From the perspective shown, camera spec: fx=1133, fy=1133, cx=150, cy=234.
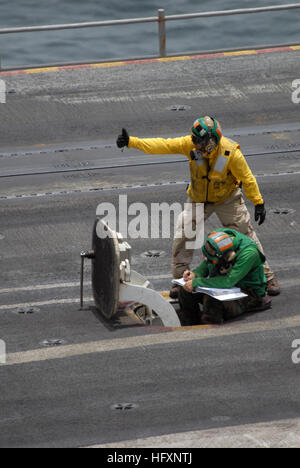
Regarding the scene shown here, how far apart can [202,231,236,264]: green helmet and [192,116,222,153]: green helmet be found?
100cm

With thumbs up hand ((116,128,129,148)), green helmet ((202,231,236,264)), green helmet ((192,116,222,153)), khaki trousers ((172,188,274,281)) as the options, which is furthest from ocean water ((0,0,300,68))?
green helmet ((202,231,236,264))

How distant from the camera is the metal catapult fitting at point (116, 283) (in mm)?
11094

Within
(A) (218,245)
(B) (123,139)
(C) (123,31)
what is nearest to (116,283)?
(A) (218,245)

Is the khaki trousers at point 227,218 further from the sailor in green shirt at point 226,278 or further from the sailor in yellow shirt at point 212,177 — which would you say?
the sailor in green shirt at point 226,278

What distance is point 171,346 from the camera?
10.5 m

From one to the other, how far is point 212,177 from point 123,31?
3286 centimetres

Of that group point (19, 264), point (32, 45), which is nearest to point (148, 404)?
point (19, 264)

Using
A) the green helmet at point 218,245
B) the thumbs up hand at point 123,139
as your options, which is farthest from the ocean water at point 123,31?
the green helmet at point 218,245

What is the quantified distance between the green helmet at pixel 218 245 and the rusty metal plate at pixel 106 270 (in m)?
0.93

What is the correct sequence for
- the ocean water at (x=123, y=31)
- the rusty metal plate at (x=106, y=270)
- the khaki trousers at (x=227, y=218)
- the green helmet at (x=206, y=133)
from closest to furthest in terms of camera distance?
the rusty metal plate at (x=106, y=270) → the green helmet at (x=206, y=133) → the khaki trousers at (x=227, y=218) → the ocean water at (x=123, y=31)

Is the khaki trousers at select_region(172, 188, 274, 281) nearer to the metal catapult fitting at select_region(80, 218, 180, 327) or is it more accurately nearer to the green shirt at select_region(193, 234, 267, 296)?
the green shirt at select_region(193, 234, 267, 296)

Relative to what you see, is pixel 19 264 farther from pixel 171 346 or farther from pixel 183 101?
pixel 183 101
